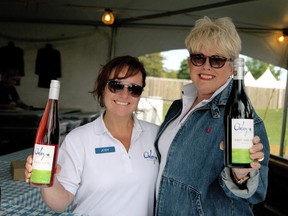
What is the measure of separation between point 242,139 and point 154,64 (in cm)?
537

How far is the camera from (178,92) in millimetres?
6391

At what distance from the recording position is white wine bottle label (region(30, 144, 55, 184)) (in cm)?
109

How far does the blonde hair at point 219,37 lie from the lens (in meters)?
1.42

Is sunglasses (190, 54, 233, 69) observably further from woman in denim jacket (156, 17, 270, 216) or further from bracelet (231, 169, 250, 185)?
bracelet (231, 169, 250, 185)

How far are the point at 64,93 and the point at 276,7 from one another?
398cm

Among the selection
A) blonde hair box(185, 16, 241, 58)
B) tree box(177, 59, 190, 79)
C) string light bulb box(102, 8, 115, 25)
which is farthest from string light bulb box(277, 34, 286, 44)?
blonde hair box(185, 16, 241, 58)

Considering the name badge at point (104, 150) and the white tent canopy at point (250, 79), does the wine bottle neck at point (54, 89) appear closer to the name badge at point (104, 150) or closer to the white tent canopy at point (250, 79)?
the name badge at point (104, 150)

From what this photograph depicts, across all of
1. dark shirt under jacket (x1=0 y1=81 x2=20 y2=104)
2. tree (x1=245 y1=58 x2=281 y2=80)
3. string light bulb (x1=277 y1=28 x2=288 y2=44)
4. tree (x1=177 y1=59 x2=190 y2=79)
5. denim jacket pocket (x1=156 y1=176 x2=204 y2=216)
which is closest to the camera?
denim jacket pocket (x1=156 y1=176 x2=204 y2=216)

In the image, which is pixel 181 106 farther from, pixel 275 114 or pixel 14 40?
pixel 14 40

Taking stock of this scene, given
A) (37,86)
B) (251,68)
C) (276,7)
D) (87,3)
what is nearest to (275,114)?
(251,68)

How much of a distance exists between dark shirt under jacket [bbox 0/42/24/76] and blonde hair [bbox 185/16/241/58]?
5.26 metres

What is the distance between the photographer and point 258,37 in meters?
5.46

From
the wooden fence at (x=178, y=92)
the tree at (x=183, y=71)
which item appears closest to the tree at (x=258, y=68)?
the wooden fence at (x=178, y=92)

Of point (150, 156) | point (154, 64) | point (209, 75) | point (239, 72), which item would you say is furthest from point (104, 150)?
point (154, 64)
